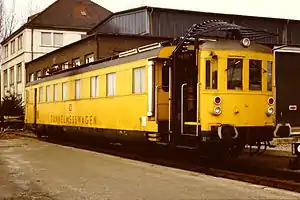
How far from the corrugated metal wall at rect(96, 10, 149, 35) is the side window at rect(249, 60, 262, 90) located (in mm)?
20923

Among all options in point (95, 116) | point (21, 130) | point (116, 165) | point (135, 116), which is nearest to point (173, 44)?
point (135, 116)

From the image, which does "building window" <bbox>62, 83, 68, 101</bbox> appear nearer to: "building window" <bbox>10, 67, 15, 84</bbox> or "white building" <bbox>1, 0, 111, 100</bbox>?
"white building" <bbox>1, 0, 111, 100</bbox>

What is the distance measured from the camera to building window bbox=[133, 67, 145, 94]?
15816 mm

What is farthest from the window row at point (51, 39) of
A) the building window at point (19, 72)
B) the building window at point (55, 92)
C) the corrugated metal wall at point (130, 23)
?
the building window at point (55, 92)

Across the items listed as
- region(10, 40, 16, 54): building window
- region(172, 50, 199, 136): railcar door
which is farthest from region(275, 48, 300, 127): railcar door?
region(10, 40, 16, 54): building window

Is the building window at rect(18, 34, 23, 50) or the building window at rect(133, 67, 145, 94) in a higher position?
the building window at rect(18, 34, 23, 50)

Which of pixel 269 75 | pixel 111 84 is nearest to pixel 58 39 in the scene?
pixel 111 84

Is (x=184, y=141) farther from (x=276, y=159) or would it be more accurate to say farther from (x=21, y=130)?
(x=21, y=130)

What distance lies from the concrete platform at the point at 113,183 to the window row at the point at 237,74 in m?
2.49

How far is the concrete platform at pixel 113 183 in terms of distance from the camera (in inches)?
383

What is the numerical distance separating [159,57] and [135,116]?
2.20 m

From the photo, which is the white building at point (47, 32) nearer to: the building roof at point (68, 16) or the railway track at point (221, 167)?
the building roof at point (68, 16)

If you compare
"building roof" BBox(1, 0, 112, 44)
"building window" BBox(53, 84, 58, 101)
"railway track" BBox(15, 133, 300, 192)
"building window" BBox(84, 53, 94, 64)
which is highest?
"building roof" BBox(1, 0, 112, 44)

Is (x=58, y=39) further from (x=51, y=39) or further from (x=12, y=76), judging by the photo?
(x=12, y=76)
